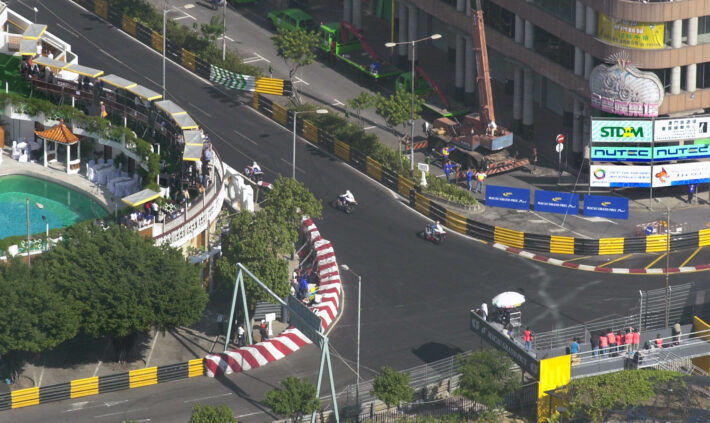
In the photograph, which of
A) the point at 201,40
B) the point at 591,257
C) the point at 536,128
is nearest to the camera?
the point at 591,257

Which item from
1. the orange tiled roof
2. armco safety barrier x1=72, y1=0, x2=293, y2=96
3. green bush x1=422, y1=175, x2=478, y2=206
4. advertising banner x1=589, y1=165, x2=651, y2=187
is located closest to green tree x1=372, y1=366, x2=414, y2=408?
green bush x1=422, y1=175, x2=478, y2=206

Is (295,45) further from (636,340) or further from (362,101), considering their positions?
(636,340)

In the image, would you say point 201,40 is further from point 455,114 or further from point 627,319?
point 627,319

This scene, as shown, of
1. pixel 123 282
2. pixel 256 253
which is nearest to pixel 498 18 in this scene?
pixel 256 253

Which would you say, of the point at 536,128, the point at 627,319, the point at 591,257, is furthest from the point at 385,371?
the point at 536,128

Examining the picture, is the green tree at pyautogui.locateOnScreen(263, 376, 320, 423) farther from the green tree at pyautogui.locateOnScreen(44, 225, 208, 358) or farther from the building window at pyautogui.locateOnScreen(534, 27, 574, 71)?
the building window at pyautogui.locateOnScreen(534, 27, 574, 71)

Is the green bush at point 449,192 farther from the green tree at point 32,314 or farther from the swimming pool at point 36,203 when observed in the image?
the green tree at point 32,314
